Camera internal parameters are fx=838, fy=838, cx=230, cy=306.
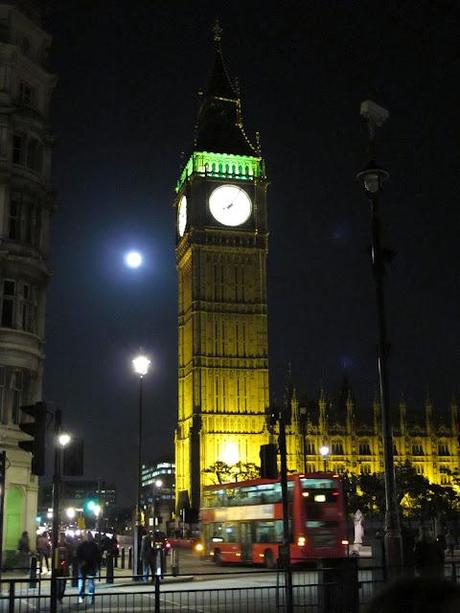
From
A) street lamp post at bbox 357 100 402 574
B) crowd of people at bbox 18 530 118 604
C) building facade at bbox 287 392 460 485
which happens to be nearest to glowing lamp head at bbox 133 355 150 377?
crowd of people at bbox 18 530 118 604

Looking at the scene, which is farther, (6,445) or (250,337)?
(250,337)

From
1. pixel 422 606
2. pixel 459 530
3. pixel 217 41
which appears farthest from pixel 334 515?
pixel 217 41

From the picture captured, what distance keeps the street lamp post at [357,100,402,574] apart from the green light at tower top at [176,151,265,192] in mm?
83693

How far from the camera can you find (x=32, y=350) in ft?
101

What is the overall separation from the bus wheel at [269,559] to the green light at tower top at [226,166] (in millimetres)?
69950

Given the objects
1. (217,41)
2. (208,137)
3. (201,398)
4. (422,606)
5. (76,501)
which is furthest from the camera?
(76,501)

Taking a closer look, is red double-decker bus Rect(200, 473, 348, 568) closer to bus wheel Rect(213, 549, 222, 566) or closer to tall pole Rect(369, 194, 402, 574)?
bus wheel Rect(213, 549, 222, 566)

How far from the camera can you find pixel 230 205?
99625 mm

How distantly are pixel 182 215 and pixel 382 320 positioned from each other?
292ft

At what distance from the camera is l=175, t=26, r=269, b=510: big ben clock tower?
300 ft

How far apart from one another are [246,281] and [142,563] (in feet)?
227

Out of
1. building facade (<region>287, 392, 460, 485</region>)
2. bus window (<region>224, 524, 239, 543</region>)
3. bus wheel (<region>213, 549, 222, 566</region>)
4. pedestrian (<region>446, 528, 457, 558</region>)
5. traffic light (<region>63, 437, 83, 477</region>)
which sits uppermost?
building facade (<region>287, 392, 460, 485</region>)

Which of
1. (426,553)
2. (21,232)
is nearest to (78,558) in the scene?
(426,553)

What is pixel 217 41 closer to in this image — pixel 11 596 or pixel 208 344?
pixel 208 344
